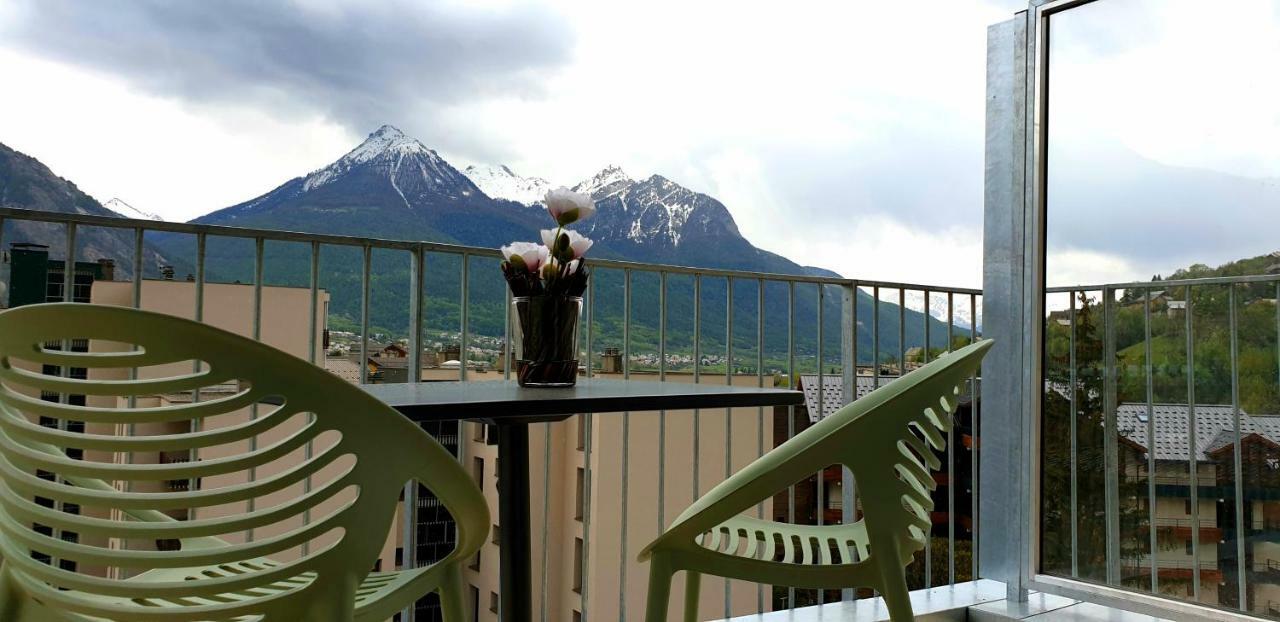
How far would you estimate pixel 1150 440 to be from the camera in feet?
9.96

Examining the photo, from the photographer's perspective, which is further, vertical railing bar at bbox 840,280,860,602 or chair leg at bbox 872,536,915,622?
vertical railing bar at bbox 840,280,860,602

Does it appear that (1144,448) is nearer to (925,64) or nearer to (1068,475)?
(1068,475)

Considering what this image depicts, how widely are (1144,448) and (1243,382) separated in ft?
1.27

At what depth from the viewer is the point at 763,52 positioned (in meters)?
30.8

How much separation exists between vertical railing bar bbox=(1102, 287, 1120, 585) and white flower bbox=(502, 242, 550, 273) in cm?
234

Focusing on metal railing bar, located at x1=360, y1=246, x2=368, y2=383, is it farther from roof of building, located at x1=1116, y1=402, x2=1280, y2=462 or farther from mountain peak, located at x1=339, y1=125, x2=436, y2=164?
mountain peak, located at x1=339, y1=125, x2=436, y2=164

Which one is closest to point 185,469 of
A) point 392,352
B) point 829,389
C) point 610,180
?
point 392,352

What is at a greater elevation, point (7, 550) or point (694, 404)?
point (694, 404)

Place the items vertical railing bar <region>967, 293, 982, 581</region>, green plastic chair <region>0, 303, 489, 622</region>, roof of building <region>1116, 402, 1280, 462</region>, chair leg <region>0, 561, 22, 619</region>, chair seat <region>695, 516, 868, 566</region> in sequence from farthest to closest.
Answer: vertical railing bar <region>967, 293, 982, 581</region>
roof of building <region>1116, 402, 1280, 462</region>
chair seat <region>695, 516, 868, 566</region>
chair leg <region>0, 561, 22, 619</region>
green plastic chair <region>0, 303, 489, 622</region>

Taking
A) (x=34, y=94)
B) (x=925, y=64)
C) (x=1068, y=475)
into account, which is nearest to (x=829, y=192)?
(x=925, y=64)

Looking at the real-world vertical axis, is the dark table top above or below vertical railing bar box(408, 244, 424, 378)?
below

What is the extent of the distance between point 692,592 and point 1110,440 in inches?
88.5

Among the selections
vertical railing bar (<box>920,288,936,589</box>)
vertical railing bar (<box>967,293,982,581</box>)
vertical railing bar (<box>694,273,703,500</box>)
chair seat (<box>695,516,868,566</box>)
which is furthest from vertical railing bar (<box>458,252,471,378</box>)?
vertical railing bar (<box>967,293,982,581</box>)

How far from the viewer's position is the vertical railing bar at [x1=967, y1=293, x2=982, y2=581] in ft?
11.0
